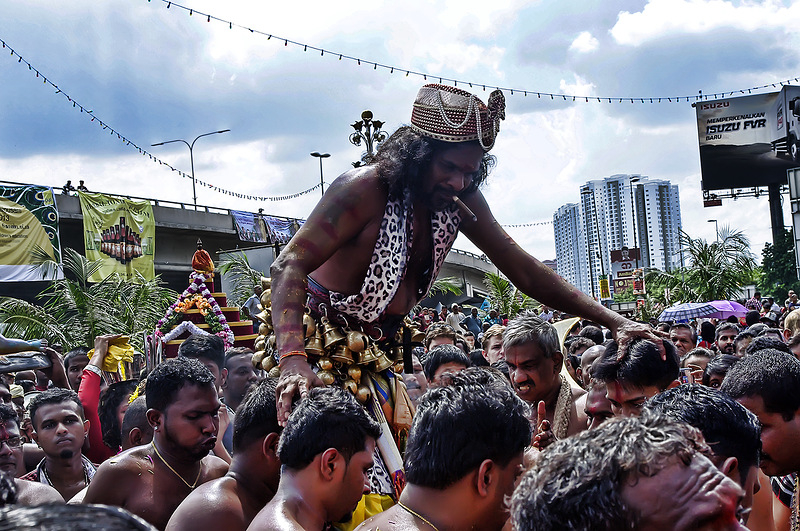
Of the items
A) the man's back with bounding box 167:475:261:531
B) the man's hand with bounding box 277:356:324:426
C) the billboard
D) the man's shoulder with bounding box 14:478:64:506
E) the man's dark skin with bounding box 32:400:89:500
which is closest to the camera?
the man's hand with bounding box 277:356:324:426

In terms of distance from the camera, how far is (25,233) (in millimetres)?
21406

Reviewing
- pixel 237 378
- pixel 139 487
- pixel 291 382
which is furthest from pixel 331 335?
pixel 237 378

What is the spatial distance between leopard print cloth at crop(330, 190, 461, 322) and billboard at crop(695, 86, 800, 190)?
3947 centimetres

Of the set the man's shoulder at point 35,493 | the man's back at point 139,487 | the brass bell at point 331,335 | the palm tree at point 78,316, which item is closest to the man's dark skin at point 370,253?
the brass bell at point 331,335

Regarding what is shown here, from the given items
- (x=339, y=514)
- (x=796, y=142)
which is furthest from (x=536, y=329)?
(x=796, y=142)

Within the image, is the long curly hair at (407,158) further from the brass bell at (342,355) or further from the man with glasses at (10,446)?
the man with glasses at (10,446)

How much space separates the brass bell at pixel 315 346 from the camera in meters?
3.17

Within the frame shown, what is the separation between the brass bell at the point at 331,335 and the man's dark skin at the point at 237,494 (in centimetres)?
43

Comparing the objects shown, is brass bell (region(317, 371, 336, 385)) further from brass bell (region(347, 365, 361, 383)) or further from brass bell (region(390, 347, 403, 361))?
brass bell (region(390, 347, 403, 361))

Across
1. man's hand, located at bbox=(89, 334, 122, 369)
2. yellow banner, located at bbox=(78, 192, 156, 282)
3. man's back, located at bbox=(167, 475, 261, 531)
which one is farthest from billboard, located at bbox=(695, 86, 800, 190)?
man's back, located at bbox=(167, 475, 261, 531)

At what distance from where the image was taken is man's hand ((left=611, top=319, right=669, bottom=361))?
3.38 m

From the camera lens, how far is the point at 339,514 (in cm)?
274

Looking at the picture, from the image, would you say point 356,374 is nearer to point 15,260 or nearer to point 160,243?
point 15,260

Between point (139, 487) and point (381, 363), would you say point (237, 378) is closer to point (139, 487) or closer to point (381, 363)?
point (139, 487)
